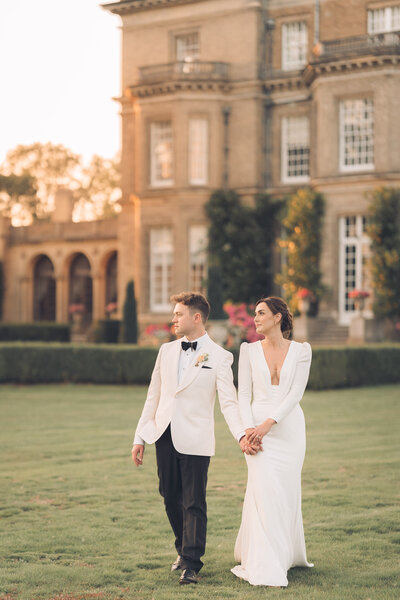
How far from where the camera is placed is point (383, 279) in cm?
2472

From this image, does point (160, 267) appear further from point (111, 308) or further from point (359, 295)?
point (359, 295)

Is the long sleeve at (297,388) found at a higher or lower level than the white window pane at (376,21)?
lower

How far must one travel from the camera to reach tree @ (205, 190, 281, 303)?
2784 cm

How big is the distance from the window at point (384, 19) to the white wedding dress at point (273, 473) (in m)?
24.3

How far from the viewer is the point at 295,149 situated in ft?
93.9

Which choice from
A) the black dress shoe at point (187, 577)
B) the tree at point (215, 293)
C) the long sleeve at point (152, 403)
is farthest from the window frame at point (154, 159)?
the black dress shoe at point (187, 577)

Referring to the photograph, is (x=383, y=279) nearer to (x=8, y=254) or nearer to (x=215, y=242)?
(x=215, y=242)

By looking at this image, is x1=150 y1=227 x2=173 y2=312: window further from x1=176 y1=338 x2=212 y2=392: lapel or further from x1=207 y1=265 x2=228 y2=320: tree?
x1=176 y1=338 x2=212 y2=392: lapel

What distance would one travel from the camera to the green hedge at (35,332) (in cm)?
3247

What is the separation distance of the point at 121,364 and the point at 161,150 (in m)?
11.7

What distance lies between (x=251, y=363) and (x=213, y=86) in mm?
24009

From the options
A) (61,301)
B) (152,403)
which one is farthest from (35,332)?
(152,403)

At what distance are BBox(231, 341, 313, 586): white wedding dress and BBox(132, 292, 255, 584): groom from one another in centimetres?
15

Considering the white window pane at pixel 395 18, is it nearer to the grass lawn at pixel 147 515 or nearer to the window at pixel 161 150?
the window at pixel 161 150
